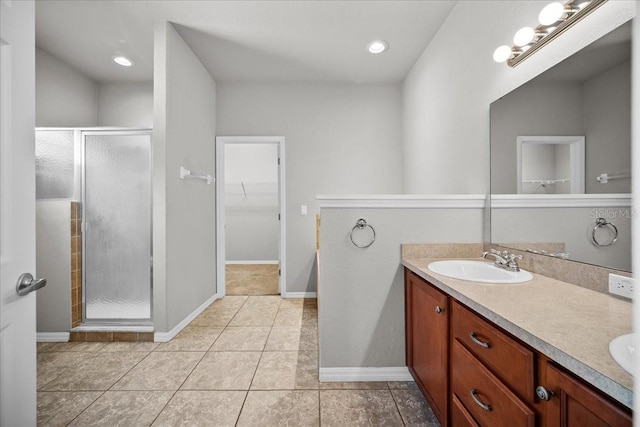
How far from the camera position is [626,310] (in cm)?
88

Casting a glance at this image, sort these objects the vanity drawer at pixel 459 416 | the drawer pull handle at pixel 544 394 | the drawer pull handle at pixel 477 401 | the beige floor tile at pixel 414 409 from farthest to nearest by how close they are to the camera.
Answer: the beige floor tile at pixel 414 409 → the vanity drawer at pixel 459 416 → the drawer pull handle at pixel 477 401 → the drawer pull handle at pixel 544 394

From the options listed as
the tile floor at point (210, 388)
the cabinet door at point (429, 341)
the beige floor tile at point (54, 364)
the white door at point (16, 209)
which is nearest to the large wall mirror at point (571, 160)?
the cabinet door at point (429, 341)

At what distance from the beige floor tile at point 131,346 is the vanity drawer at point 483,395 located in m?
2.31

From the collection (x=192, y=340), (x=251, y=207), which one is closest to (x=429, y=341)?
(x=192, y=340)

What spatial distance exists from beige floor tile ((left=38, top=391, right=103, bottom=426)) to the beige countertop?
211cm

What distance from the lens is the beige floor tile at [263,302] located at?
3.30 meters

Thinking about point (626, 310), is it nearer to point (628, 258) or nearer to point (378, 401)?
point (628, 258)

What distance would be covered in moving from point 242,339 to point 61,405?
1168mm

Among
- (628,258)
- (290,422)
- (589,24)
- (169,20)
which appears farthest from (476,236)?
(169,20)

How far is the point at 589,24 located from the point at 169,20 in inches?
115

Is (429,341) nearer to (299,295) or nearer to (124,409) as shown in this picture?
(124,409)

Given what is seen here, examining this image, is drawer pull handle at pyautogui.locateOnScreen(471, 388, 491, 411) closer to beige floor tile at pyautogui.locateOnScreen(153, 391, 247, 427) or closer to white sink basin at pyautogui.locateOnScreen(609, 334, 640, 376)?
white sink basin at pyautogui.locateOnScreen(609, 334, 640, 376)

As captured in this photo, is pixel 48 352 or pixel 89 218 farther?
pixel 89 218

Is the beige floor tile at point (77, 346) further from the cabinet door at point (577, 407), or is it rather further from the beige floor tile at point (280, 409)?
the cabinet door at point (577, 407)
